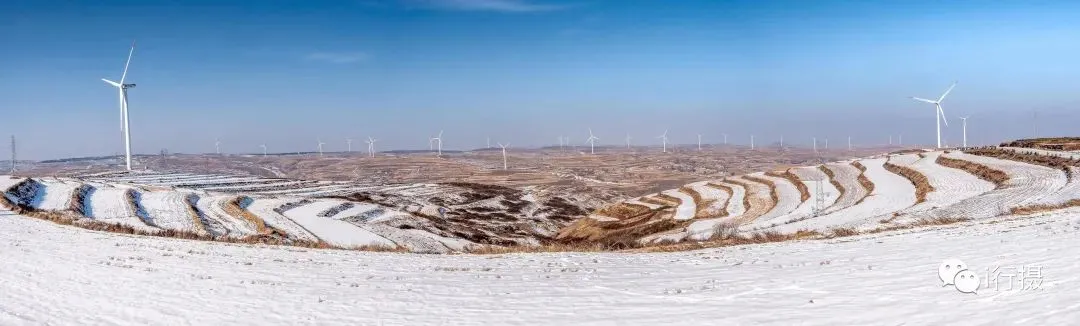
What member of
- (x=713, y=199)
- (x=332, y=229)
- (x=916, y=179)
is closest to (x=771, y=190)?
(x=713, y=199)

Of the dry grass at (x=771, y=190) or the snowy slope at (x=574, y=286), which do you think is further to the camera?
the dry grass at (x=771, y=190)

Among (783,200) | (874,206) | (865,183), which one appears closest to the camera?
(874,206)

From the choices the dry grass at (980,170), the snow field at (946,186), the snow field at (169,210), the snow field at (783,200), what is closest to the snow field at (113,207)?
the snow field at (169,210)

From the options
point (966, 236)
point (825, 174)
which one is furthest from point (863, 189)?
point (966, 236)

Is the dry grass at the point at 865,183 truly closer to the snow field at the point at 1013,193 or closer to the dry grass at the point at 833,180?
the dry grass at the point at 833,180

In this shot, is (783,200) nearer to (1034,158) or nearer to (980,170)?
(980,170)

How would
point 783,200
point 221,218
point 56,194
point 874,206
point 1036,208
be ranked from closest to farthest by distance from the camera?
point 1036,208, point 874,206, point 221,218, point 56,194, point 783,200
